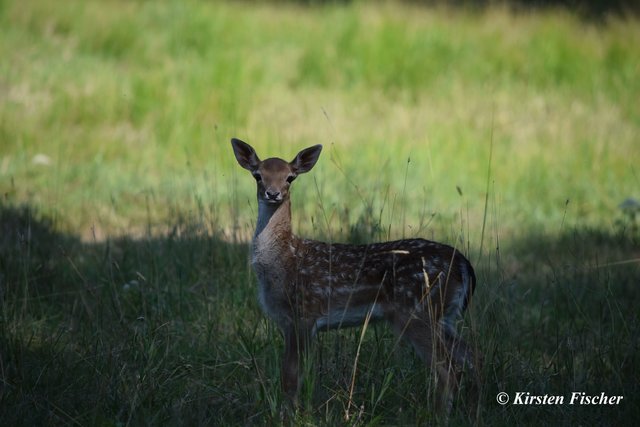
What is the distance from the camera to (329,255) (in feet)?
17.8

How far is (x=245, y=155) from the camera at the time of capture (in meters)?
5.77

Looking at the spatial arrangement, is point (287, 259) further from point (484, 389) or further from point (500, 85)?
point (500, 85)

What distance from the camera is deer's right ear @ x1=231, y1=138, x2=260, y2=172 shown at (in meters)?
5.63

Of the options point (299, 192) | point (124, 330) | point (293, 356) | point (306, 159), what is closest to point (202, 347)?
point (124, 330)

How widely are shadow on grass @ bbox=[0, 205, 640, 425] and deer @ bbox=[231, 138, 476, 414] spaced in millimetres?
161

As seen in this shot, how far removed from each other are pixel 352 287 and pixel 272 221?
0.61 m

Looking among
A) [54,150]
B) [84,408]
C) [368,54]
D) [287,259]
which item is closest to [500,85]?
[368,54]

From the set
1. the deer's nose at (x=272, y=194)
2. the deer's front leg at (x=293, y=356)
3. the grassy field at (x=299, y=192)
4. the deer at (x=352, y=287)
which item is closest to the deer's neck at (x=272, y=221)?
the deer at (x=352, y=287)

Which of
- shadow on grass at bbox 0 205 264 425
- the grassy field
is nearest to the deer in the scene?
the grassy field

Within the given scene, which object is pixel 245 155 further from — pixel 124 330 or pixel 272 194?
pixel 124 330

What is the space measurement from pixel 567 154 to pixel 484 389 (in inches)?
291

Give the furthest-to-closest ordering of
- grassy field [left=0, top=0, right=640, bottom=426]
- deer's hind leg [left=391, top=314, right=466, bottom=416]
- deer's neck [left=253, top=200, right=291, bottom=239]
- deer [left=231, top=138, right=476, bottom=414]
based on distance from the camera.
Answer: deer's neck [left=253, top=200, right=291, bottom=239], grassy field [left=0, top=0, right=640, bottom=426], deer [left=231, top=138, right=476, bottom=414], deer's hind leg [left=391, top=314, right=466, bottom=416]

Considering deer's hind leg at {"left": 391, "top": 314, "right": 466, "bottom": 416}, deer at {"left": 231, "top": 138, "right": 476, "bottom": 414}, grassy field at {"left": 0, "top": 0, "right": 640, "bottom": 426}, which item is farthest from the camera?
grassy field at {"left": 0, "top": 0, "right": 640, "bottom": 426}

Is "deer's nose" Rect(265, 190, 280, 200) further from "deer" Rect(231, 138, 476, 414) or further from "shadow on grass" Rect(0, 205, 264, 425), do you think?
"shadow on grass" Rect(0, 205, 264, 425)
